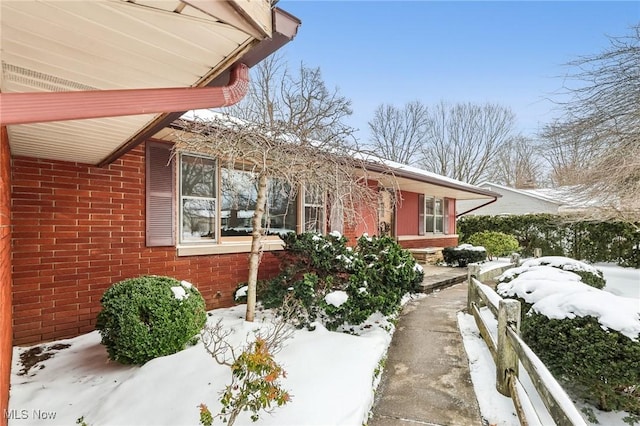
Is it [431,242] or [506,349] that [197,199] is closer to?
[506,349]

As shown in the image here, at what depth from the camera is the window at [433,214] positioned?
14338 millimetres

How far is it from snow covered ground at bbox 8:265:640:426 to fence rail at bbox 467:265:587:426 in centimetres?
18

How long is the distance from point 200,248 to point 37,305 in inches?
86.0

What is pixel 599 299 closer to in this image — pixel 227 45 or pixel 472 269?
pixel 472 269

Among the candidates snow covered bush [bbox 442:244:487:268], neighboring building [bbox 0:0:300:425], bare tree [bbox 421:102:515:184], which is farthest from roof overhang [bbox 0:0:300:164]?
bare tree [bbox 421:102:515:184]

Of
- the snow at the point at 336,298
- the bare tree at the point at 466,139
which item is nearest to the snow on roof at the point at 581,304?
the snow at the point at 336,298

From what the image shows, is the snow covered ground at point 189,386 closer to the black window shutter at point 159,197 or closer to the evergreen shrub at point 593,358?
the evergreen shrub at point 593,358

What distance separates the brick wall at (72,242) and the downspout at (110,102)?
363 centimetres

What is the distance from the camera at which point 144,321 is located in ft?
11.9

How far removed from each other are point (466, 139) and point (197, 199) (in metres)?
29.9

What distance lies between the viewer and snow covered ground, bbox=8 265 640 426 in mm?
2812

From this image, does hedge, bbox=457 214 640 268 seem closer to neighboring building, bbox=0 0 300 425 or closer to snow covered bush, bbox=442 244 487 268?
snow covered bush, bbox=442 244 487 268

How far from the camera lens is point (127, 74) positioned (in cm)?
223

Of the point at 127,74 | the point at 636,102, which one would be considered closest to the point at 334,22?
the point at 636,102
